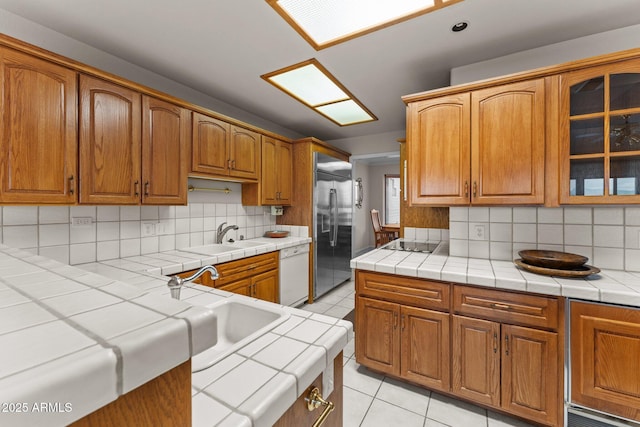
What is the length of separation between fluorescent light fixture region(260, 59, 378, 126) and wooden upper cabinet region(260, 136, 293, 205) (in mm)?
635

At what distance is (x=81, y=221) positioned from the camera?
188cm

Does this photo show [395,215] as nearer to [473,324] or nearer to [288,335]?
[473,324]

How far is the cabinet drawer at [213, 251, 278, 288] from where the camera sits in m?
2.25

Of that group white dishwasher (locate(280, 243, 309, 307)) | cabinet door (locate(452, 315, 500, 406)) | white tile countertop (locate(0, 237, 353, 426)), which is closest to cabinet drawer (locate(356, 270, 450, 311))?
cabinet door (locate(452, 315, 500, 406))

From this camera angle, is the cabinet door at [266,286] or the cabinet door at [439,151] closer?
the cabinet door at [439,151]

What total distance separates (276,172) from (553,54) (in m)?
2.70

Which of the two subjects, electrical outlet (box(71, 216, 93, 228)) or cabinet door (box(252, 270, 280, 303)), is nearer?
electrical outlet (box(71, 216, 93, 228))

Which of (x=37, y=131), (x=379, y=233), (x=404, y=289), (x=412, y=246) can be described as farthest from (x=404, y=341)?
(x=379, y=233)

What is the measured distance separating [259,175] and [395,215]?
5.26 meters

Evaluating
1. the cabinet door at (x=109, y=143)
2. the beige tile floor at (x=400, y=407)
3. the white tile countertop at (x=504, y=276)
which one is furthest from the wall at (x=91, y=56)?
the beige tile floor at (x=400, y=407)

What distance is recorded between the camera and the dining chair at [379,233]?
255 inches

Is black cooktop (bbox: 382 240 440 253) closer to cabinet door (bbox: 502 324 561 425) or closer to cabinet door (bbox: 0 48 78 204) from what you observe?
cabinet door (bbox: 502 324 561 425)

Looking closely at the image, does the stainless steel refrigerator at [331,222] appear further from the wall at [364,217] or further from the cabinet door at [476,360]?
the wall at [364,217]

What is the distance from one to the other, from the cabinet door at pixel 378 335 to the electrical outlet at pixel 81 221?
2.05m
